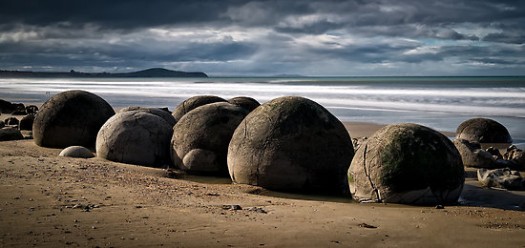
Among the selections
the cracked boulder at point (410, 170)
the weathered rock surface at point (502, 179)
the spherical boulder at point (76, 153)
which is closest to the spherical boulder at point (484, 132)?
the weathered rock surface at point (502, 179)

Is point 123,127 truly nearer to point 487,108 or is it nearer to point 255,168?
point 255,168

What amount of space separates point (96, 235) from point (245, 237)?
145 centimetres

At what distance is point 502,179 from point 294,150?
3.76 metres

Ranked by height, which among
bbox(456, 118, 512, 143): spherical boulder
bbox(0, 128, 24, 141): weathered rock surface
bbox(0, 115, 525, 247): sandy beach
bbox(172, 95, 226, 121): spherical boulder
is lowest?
bbox(0, 128, 24, 141): weathered rock surface

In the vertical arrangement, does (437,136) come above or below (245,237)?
above

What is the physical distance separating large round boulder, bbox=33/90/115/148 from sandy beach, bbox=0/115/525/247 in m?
4.53

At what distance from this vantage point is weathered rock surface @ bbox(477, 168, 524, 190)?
10016 millimetres

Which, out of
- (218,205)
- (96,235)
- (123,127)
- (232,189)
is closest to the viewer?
(96,235)

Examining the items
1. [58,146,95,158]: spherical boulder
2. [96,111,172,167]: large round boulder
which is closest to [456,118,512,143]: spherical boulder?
[96,111,172,167]: large round boulder

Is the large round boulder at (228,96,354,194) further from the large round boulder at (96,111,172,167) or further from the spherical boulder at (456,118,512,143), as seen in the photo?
the spherical boulder at (456,118,512,143)

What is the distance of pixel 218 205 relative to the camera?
767 centimetres

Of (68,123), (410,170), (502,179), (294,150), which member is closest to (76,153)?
(68,123)

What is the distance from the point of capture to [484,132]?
1734 cm

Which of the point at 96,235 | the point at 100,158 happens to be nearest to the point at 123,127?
the point at 100,158
